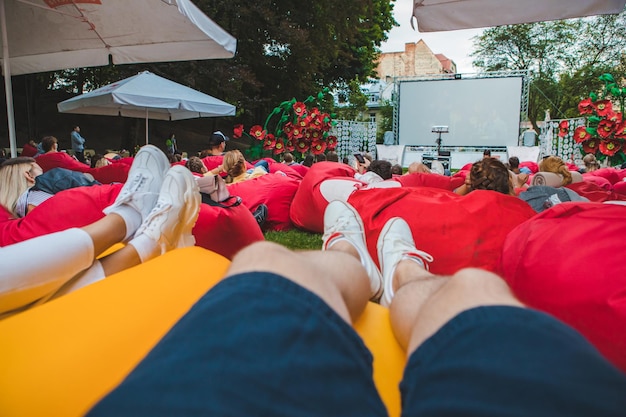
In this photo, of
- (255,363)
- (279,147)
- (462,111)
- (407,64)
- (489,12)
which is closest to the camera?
(255,363)

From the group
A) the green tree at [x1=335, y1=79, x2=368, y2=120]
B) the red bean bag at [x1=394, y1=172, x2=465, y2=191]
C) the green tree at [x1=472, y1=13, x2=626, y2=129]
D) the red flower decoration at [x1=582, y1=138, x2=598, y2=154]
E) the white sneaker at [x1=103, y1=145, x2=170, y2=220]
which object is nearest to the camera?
the white sneaker at [x1=103, y1=145, x2=170, y2=220]

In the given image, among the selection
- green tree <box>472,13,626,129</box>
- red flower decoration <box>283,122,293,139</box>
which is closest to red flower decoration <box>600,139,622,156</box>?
red flower decoration <box>283,122,293,139</box>

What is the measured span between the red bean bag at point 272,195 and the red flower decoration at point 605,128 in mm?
3700

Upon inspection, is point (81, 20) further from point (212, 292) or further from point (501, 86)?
point (501, 86)

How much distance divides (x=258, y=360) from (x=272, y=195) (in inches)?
143

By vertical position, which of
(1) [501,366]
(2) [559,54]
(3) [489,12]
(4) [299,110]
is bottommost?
Result: (1) [501,366]

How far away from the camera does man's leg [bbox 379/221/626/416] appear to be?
23.6 inches

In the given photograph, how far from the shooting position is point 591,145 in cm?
541

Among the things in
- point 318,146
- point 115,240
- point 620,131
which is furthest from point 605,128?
point 115,240

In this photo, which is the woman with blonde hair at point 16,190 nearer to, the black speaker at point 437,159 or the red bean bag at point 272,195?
the red bean bag at point 272,195

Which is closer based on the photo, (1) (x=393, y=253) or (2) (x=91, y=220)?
(1) (x=393, y=253)

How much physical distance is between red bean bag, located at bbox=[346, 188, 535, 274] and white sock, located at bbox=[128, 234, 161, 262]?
3.31 ft

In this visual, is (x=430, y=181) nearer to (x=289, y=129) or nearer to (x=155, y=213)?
(x=155, y=213)

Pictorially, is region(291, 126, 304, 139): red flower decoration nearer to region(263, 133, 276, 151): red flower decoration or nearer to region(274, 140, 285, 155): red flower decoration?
region(274, 140, 285, 155): red flower decoration
